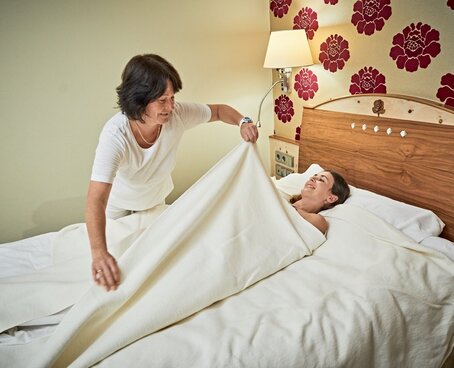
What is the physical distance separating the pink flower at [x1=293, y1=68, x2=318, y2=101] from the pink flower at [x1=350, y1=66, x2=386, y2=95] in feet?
1.03

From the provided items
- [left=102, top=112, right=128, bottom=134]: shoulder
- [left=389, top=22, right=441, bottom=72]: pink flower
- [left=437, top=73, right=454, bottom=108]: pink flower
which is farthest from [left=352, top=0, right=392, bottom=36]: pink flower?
[left=102, top=112, right=128, bottom=134]: shoulder

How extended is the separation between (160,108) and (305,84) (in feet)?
4.00

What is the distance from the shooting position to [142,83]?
1.32m

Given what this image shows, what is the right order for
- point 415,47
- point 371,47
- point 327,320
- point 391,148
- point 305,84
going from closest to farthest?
point 327,320 < point 415,47 < point 391,148 < point 371,47 < point 305,84

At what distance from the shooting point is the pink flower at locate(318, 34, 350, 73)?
1.91 m

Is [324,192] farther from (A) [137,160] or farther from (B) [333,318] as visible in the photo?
(A) [137,160]

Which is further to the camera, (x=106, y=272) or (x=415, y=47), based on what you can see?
(x=415, y=47)

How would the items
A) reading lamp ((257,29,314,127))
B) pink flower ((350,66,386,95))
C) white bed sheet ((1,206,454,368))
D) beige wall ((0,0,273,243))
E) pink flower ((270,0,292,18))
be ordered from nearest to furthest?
white bed sheet ((1,206,454,368))
pink flower ((350,66,386,95))
beige wall ((0,0,273,243))
reading lamp ((257,29,314,127))
pink flower ((270,0,292,18))

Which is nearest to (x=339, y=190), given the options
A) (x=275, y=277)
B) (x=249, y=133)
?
(x=249, y=133)

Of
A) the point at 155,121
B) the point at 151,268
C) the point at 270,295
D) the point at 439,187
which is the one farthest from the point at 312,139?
the point at 151,268

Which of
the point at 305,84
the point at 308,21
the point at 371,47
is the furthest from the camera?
the point at 305,84

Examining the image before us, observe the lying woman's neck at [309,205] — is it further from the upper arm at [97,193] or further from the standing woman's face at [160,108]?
the upper arm at [97,193]

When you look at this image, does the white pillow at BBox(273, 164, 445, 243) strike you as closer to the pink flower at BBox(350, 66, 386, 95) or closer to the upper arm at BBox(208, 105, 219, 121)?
the pink flower at BBox(350, 66, 386, 95)

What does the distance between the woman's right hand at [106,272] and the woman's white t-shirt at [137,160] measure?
0.29 meters
